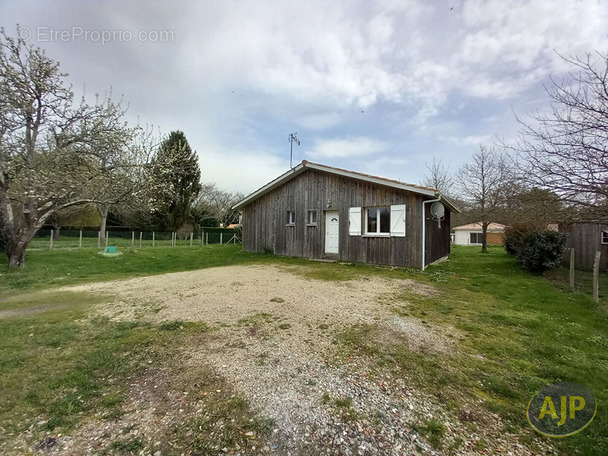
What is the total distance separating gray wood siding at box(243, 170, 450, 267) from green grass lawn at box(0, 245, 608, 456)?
12.5 feet

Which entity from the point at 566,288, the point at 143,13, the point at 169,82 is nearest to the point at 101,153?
the point at 169,82

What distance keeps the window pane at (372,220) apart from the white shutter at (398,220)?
73cm

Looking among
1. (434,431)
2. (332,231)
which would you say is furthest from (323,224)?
(434,431)

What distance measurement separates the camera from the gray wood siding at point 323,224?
9.84 meters

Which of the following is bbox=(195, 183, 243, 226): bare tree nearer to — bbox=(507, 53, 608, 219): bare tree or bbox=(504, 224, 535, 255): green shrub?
bbox=(504, 224, 535, 255): green shrub

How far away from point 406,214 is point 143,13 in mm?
10502

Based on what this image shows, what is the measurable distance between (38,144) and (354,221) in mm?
11586

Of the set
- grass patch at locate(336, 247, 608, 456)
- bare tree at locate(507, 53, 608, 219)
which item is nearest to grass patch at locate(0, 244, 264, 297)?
grass patch at locate(336, 247, 608, 456)

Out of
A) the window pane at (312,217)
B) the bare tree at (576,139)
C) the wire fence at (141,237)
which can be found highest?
the bare tree at (576,139)

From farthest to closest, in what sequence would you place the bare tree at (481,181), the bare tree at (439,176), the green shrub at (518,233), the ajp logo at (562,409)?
the bare tree at (439,176) < the bare tree at (481,181) < the green shrub at (518,233) < the ajp logo at (562,409)
